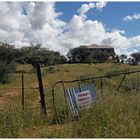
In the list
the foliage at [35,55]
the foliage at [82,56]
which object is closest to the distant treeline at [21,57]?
the foliage at [35,55]

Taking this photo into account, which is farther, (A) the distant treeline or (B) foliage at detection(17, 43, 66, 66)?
(B) foliage at detection(17, 43, 66, 66)

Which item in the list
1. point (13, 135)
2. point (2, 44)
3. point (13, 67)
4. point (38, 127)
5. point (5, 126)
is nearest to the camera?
point (13, 135)

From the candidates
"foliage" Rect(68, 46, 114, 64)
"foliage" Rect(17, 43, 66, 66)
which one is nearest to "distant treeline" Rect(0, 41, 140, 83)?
"foliage" Rect(17, 43, 66, 66)

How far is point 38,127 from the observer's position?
7871 millimetres

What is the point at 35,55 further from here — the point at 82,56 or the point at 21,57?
the point at 82,56

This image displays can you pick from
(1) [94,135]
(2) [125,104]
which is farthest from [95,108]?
(1) [94,135]

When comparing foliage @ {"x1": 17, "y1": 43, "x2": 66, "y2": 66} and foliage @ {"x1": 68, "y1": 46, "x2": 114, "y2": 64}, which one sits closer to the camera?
foliage @ {"x1": 17, "y1": 43, "x2": 66, "y2": 66}

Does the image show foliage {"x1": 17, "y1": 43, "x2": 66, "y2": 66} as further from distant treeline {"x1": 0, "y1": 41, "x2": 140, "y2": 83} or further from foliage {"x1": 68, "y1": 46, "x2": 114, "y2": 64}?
foliage {"x1": 68, "y1": 46, "x2": 114, "y2": 64}

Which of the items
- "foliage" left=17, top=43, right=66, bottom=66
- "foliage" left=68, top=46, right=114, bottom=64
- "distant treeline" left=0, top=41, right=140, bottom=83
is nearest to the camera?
"distant treeline" left=0, top=41, right=140, bottom=83

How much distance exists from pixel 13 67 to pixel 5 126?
99.1 feet

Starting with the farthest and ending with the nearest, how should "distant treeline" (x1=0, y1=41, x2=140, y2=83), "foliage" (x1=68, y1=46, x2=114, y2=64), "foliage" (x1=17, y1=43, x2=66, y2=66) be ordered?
"foliage" (x1=68, y1=46, x2=114, y2=64)
"foliage" (x1=17, y1=43, x2=66, y2=66)
"distant treeline" (x1=0, y1=41, x2=140, y2=83)

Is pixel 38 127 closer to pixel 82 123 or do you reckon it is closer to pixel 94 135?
pixel 82 123

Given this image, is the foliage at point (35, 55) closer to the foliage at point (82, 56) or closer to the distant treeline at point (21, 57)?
the distant treeline at point (21, 57)

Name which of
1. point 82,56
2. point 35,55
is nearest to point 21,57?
point 35,55
